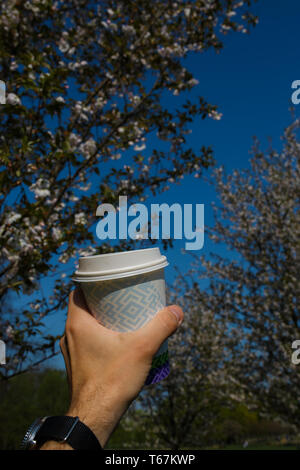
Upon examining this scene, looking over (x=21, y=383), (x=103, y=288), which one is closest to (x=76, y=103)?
(x=103, y=288)

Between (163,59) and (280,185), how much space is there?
5.24 metres

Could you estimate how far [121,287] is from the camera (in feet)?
5.94

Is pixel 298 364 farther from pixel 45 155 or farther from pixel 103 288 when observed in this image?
pixel 103 288

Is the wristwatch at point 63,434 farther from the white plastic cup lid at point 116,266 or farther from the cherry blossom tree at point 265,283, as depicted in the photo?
the cherry blossom tree at point 265,283

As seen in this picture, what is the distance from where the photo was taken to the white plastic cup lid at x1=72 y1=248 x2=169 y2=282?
1.75 m

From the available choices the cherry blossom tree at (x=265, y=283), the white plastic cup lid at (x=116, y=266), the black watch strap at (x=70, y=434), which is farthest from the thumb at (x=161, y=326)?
the cherry blossom tree at (x=265, y=283)

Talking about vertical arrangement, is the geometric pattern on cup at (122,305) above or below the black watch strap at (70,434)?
above

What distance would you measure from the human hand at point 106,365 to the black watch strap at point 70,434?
0.03 meters

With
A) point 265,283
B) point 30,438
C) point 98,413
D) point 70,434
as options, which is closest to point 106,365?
point 98,413

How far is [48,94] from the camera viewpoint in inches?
142

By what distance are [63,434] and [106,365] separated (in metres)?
0.30

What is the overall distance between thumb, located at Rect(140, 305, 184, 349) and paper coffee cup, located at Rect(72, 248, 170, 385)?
0.11 meters

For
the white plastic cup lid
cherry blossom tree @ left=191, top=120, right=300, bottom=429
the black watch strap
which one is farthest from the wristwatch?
cherry blossom tree @ left=191, top=120, right=300, bottom=429

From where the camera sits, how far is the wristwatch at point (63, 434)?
1398 mm
